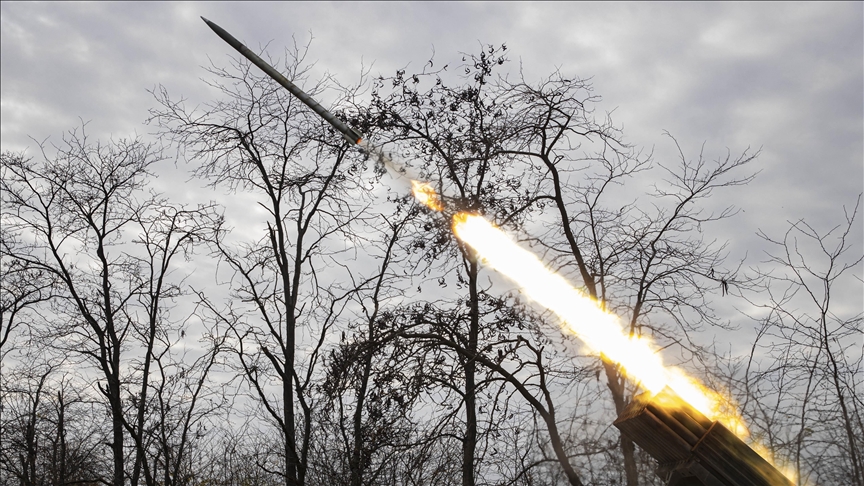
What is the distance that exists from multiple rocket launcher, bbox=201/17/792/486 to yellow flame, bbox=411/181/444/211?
7294mm

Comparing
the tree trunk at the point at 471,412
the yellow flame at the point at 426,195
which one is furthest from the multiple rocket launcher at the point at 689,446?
the yellow flame at the point at 426,195

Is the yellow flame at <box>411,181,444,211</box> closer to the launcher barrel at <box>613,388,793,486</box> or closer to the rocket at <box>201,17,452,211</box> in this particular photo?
the rocket at <box>201,17,452,211</box>

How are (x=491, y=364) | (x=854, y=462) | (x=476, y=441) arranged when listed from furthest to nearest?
(x=476, y=441) < (x=491, y=364) < (x=854, y=462)

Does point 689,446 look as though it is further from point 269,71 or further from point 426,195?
point 269,71

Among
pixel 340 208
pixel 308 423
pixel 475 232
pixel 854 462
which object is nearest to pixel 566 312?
pixel 475 232

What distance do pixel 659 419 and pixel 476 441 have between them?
20.8ft

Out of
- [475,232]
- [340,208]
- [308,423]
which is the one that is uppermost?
[340,208]

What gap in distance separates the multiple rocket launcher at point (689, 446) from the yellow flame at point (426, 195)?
287 inches

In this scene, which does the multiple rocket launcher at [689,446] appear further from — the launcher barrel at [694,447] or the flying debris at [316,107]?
the flying debris at [316,107]

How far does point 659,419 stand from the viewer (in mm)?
6496

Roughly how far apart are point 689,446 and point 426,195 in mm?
8449

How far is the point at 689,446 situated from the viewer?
6.36m

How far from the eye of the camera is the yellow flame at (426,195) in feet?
45.2

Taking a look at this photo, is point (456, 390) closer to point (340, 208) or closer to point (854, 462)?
point (854, 462)
